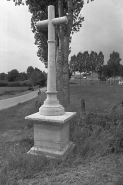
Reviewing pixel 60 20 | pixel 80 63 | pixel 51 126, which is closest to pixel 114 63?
pixel 80 63

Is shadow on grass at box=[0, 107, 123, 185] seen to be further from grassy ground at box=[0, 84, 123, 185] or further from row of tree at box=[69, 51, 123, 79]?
row of tree at box=[69, 51, 123, 79]

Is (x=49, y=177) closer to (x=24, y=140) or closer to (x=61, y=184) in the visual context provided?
(x=61, y=184)

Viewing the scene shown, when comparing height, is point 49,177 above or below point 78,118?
below

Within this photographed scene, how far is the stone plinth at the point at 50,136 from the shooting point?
365 cm

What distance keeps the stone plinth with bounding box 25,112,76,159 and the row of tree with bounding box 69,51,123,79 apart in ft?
153

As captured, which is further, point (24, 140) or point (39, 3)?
point (39, 3)

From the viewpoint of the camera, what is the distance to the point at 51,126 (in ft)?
12.2

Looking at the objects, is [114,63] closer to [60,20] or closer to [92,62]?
[92,62]

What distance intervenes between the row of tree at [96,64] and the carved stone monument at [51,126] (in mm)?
46262

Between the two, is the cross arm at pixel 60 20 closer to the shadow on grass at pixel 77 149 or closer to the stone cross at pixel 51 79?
the stone cross at pixel 51 79

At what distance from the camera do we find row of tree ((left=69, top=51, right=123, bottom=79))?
48281 mm

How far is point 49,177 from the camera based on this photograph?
2.86m

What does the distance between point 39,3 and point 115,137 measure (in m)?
10.8

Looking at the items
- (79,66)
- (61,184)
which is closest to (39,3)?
(61,184)
